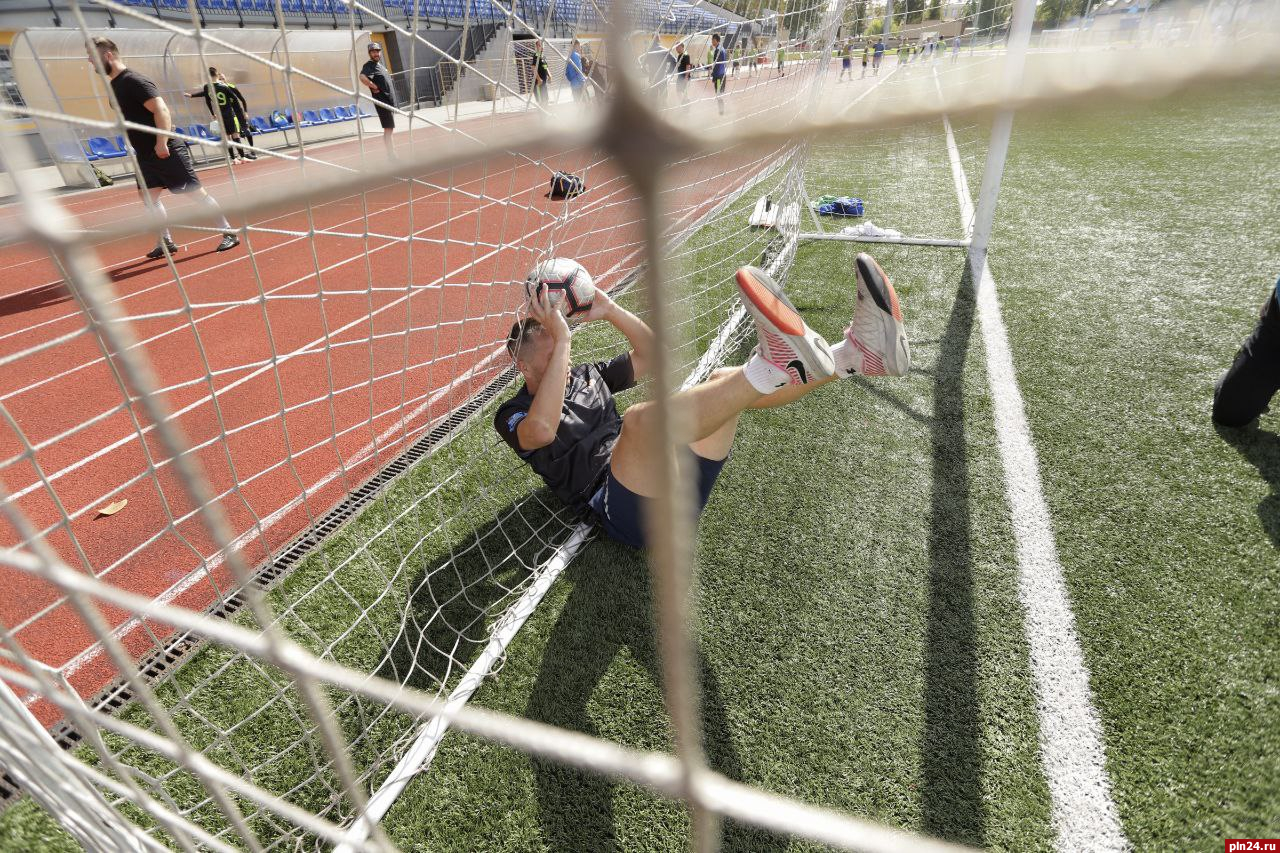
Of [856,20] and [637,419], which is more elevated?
[856,20]

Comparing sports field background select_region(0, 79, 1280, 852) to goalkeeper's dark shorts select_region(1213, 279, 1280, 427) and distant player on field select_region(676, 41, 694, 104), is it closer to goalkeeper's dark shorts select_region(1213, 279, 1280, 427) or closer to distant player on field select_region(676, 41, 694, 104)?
goalkeeper's dark shorts select_region(1213, 279, 1280, 427)

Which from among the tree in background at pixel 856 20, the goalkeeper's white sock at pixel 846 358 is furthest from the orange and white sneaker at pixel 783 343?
the tree in background at pixel 856 20

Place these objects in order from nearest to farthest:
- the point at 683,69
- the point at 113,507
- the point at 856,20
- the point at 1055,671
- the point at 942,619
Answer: the point at 1055,671, the point at 942,619, the point at 113,507, the point at 683,69, the point at 856,20

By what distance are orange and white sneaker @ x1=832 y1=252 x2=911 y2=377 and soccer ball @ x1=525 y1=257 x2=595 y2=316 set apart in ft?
3.08

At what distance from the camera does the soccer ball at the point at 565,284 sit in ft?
6.82

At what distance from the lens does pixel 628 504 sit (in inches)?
83.8

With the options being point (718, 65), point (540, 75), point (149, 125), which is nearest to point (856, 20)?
point (718, 65)

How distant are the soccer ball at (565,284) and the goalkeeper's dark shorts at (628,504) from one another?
59cm

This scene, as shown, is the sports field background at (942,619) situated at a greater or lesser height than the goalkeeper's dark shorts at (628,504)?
lesser

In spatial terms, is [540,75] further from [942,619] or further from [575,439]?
[942,619]

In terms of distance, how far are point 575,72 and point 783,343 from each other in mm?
1100

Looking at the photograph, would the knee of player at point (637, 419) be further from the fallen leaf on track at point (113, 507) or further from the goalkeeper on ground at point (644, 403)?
the fallen leaf on track at point (113, 507)

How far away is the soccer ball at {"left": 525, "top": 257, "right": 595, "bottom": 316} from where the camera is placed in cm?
208

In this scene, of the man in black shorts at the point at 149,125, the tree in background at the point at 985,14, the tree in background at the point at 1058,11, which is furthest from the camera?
the tree in background at the point at 985,14
